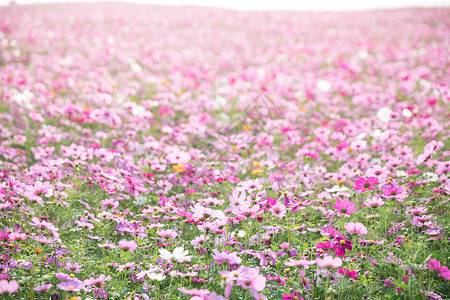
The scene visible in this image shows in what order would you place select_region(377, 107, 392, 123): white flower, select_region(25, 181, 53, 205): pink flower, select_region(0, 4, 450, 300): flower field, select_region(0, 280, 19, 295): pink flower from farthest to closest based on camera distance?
select_region(377, 107, 392, 123): white flower → select_region(25, 181, 53, 205): pink flower → select_region(0, 4, 450, 300): flower field → select_region(0, 280, 19, 295): pink flower

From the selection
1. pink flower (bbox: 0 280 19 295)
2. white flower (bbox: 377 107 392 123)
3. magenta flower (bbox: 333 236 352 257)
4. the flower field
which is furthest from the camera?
white flower (bbox: 377 107 392 123)

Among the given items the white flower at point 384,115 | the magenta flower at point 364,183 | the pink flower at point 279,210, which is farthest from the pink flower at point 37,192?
the white flower at point 384,115

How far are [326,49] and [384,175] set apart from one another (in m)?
7.44

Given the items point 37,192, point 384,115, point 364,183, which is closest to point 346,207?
point 364,183

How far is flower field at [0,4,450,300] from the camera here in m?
1.74

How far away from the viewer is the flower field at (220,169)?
1.74 m

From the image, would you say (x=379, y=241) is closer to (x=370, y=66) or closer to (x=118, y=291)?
(x=118, y=291)

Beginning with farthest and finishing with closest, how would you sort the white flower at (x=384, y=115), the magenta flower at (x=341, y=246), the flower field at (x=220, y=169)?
the white flower at (x=384, y=115)
the flower field at (x=220, y=169)
the magenta flower at (x=341, y=246)

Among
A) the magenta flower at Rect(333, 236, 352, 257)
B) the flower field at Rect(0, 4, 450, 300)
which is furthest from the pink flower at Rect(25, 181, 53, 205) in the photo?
the magenta flower at Rect(333, 236, 352, 257)

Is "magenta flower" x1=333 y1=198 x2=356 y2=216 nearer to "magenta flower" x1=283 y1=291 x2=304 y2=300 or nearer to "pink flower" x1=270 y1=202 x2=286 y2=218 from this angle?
"pink flower" x1=270 y1=202 x2=286 y2=218

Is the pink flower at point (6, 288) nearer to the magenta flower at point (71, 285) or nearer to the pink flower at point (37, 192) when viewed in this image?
the magenta flower at point (71, 285)

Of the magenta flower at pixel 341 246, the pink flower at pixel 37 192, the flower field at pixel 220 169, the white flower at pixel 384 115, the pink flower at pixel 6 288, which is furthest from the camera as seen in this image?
the white flower at pixel 384 115

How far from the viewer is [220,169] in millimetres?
2766

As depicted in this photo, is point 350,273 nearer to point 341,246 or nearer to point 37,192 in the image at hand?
point 341,246
